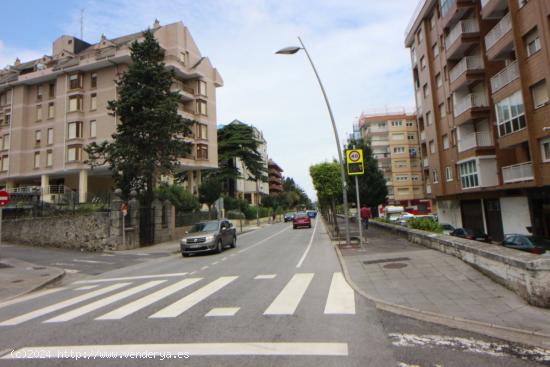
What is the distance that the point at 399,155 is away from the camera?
68.6 metres

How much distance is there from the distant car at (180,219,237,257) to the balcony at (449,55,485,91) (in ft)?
65.8

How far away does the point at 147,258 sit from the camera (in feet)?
61.1

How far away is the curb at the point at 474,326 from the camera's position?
196 inches

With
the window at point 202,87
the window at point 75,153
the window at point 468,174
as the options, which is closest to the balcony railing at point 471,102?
the window at point 468,174

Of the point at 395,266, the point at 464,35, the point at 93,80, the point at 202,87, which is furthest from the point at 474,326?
the point at 93,80

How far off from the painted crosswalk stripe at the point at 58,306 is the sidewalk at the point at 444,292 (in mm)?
6361

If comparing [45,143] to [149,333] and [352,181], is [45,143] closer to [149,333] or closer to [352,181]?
[352,181]

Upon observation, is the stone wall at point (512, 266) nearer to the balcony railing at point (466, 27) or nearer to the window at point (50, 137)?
the balcony railing at point (466, 27)

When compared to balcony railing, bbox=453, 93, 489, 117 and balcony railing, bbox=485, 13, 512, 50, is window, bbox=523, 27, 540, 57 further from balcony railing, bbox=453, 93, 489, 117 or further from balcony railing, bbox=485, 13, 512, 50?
balcony railing, bbox=453, 93, 489, 117

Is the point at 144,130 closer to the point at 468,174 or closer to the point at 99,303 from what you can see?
the point at 99,303

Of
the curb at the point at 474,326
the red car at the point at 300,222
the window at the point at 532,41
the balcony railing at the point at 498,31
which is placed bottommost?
the curb at the point at 474,326

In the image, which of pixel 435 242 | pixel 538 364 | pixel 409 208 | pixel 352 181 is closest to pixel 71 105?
pixel 352 181

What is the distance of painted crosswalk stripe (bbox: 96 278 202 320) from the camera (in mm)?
6863

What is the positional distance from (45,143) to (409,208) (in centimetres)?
5426
